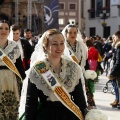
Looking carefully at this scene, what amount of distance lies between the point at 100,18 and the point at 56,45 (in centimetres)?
3756

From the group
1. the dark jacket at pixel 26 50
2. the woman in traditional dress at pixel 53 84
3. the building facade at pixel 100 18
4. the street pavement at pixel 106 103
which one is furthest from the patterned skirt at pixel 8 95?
the building facade at pixel 100 18

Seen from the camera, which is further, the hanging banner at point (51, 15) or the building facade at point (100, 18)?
the building facade at point (100, 18)

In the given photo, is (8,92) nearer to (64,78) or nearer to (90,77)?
(90,77)

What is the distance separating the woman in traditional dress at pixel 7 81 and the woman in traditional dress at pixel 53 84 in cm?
178

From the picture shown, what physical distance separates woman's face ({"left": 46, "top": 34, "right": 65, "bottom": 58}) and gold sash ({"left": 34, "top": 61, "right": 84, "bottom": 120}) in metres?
0.14

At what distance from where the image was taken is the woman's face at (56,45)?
3.26 m

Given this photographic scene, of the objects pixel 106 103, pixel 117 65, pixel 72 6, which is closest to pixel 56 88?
pixel 117 65

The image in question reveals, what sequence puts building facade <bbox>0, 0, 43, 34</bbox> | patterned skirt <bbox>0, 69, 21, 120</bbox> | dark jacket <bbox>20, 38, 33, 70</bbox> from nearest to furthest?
patterned skirt <bbox>0, 69, 21, 120</bbox>
dark jacket <bbox>20, 38, 33, 70</bbox>
building facade <bbox>0, 0, 43, 34</bbox>

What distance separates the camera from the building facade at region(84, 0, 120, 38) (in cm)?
4084

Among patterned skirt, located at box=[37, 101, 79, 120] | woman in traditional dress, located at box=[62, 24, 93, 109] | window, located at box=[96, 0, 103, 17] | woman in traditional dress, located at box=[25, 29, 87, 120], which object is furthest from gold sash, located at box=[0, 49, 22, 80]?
window, located at box=[96, 0, 103, 17]

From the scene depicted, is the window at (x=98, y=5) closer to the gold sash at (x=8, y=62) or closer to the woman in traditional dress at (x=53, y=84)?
the gold sash at (x=8, y=62)

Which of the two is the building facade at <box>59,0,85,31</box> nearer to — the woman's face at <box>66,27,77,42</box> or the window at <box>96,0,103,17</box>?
the window at <box>96,0,103,17</box>

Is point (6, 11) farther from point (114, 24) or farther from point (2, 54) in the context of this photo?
point (2, 54)

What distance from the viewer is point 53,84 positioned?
11.0 ft
